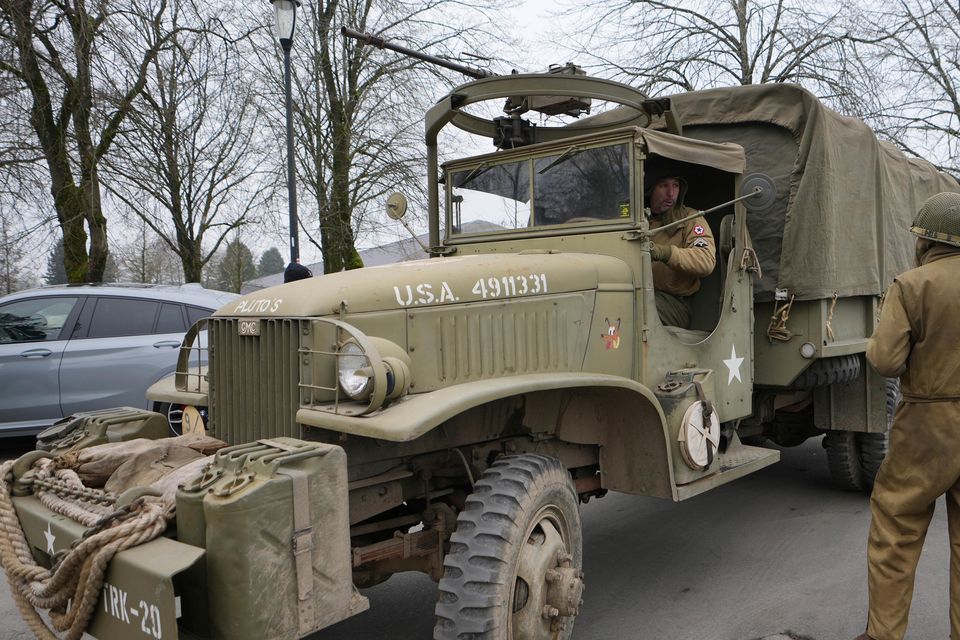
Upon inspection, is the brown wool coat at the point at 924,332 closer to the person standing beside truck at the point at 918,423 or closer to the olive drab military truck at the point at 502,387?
the person standing beside truck at the point at 918,423

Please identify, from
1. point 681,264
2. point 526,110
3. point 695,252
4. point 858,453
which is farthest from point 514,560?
point 858,453

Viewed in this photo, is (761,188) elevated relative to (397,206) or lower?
elevated

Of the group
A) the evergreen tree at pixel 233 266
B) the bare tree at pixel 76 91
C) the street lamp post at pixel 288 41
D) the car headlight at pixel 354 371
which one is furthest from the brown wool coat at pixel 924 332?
the evergreen tree at pixel 233 266

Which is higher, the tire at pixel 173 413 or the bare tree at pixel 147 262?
the bare tree at pixel 147 262

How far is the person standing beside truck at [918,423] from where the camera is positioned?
9.78 ft

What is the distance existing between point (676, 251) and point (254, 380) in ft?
7.78

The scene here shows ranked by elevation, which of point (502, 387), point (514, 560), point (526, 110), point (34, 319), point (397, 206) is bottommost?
point (514, 560)

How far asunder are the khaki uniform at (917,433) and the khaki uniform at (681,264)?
121 centimetres

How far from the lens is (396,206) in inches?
178

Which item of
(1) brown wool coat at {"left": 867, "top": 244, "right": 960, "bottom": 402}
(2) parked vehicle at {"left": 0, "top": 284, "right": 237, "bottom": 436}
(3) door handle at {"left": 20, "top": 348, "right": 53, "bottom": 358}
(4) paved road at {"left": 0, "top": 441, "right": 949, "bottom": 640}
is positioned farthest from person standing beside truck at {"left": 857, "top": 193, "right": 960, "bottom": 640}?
(3) door handle at {"left": 20, "top": 348, "right": 53, "bottom": 358}

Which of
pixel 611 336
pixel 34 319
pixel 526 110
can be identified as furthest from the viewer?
pixel 34 319

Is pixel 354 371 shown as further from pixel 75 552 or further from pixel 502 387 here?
pixel 75 552

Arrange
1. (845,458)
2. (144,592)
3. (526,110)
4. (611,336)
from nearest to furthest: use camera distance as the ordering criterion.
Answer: (144,592), (611,336), (526,110), (845,458)

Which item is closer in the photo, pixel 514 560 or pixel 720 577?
pixel 514 560
